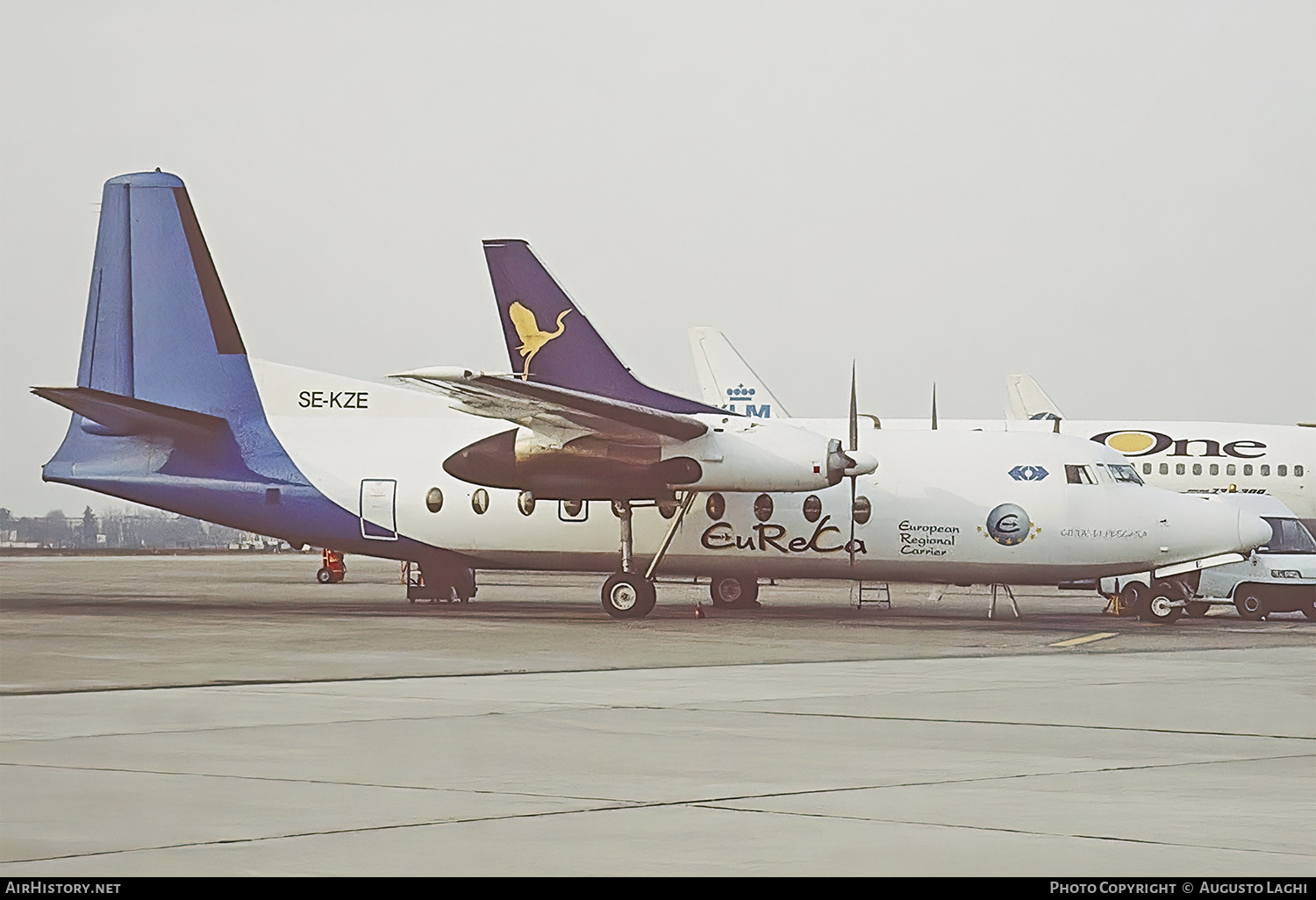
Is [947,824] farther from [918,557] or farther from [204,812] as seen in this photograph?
[918,557]

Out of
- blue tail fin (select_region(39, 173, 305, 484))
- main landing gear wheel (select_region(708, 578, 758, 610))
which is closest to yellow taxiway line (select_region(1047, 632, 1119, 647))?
main landing gear wheel (select_region(708, 578, 758, 610))

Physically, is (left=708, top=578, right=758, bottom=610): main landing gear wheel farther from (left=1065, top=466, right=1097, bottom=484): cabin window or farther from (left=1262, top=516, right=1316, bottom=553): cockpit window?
(left=1262, top=516, right=1316, bottom=553): cockpit window

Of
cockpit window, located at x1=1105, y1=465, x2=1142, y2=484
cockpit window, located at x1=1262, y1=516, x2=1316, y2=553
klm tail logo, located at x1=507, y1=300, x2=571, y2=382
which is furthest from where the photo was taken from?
cockpit window, located at x1=1262, y1=516, x2=1316, y2=553

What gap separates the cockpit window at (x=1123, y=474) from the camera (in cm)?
2705

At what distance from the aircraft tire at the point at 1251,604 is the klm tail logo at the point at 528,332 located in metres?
12.6

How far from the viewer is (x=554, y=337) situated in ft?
93.8

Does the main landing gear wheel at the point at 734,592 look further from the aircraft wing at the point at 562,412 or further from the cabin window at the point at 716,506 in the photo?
the aircraft wing at the point at 562,412

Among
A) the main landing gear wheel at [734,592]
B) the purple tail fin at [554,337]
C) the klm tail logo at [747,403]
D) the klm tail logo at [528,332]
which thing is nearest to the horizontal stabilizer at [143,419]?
the klm tail logo at [528,332]

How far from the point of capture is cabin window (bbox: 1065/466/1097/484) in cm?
2686

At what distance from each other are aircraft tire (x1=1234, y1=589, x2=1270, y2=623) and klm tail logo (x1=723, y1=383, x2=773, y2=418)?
55.3ft

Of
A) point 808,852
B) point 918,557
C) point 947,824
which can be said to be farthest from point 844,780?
point 918,557

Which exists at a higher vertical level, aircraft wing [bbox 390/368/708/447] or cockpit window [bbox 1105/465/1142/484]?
aircraft wing [bbox 390/368/708/447]

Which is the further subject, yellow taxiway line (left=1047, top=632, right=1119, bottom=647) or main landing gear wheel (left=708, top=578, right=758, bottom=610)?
main landing gear wheel (left=708, top=578, right=758, bottom=610)

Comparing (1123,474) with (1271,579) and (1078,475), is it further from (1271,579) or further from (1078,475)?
(1271,579)
